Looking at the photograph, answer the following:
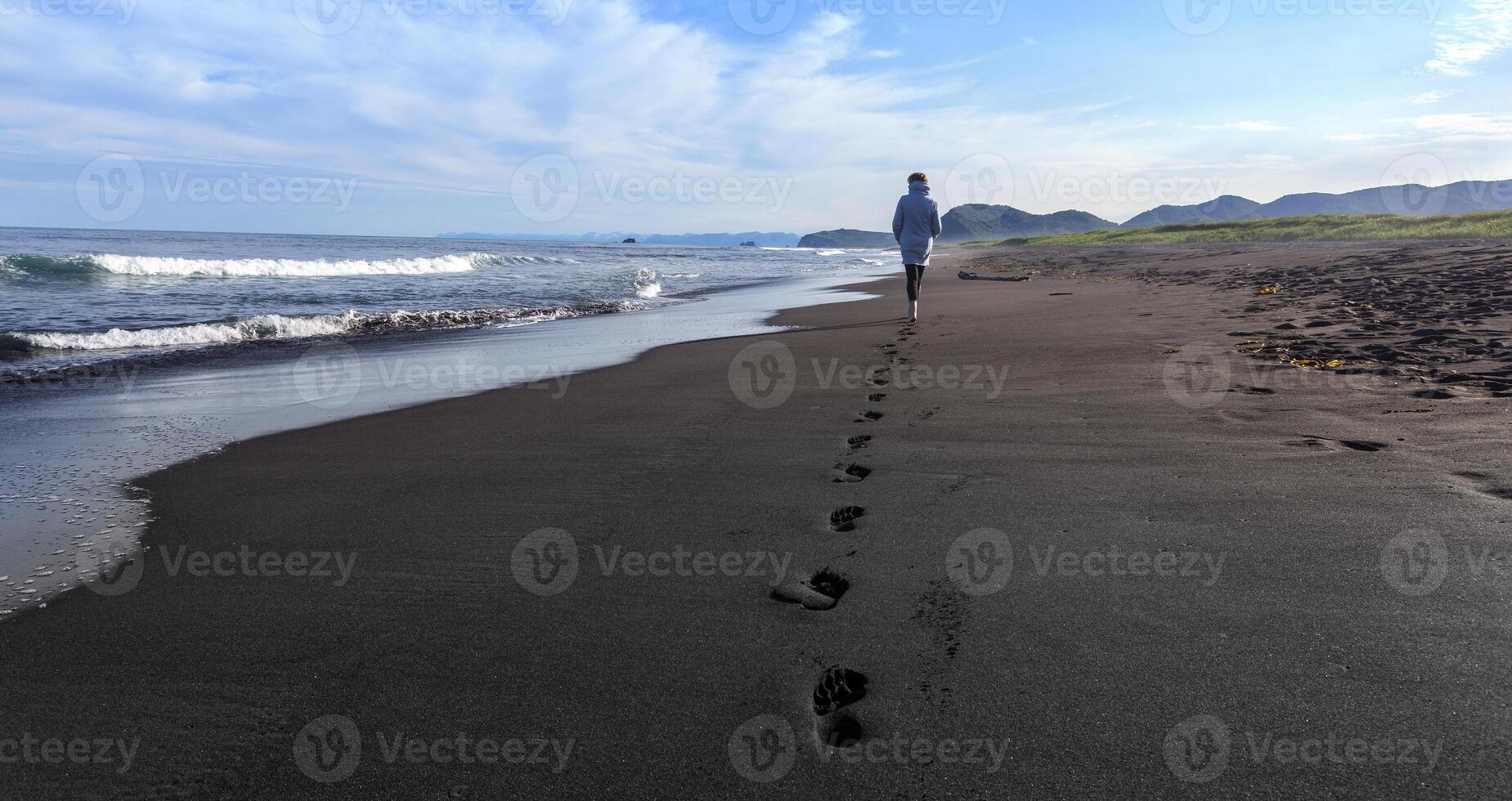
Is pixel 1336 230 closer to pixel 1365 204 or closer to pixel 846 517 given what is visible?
pixel 846 517

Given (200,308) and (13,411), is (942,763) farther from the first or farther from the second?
(200,308)

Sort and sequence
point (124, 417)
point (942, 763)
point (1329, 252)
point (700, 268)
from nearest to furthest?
point (942, 763)
point (124, 417)
point (1329, 252)
point (700, 268)

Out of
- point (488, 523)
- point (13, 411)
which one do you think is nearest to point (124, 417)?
point (13, 411)

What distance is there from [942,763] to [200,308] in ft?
53.9

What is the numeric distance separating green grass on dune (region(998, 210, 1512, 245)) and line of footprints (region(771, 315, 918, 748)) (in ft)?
79.0

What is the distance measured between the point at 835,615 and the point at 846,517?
92 cm

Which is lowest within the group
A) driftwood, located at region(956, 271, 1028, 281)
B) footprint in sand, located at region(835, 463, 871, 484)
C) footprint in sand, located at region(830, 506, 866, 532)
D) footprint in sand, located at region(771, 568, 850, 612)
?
footprint in sand, located at region(771, 568, 850, 612)

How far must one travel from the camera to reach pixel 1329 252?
17.4m

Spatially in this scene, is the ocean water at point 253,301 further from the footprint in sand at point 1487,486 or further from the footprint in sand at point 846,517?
the footprint in sand at point 1487,486

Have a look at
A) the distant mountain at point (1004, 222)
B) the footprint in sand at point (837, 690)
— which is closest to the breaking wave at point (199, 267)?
the footprint in sand at point (837, 690)

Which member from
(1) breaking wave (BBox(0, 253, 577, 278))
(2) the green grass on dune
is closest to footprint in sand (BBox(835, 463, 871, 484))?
(2) the green grass on dune

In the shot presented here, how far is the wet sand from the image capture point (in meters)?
1.79

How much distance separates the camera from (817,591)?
8.80 ft

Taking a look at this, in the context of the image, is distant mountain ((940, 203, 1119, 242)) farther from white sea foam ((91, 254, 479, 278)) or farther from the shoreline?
the shoreline
